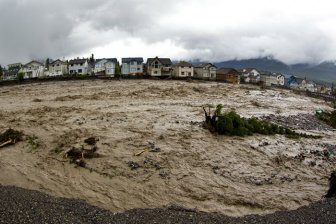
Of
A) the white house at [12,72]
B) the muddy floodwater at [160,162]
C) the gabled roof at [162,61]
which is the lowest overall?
the muddy floodwater at [160,162]

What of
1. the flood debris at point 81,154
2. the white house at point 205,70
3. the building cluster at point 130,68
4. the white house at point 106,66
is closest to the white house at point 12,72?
the building cluster at point 130,68

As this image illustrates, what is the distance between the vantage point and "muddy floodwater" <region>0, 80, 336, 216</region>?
2123 centimetres

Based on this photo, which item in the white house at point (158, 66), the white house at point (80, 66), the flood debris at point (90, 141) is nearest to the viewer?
the flood debris at point (90, 141)

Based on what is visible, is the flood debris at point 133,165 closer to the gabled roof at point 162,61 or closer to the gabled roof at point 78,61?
the gabled roof at point 162,61

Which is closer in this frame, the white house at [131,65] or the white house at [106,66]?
the white house at [131,65]

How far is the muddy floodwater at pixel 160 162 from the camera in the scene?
21234 mm

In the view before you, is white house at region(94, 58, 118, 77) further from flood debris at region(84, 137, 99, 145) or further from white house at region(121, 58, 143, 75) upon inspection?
flood debris at region(84, 137, 99, 145)

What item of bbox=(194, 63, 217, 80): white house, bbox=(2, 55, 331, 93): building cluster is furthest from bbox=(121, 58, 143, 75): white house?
bbox=(194, 63, 217, 80): white house

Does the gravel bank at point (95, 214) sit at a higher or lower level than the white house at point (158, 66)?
lower

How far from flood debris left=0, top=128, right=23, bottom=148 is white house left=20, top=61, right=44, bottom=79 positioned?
3639 inches

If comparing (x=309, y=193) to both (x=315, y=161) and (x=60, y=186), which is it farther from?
(x=60, y=186)

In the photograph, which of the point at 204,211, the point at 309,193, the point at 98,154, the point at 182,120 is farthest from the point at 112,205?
the point at 182,120

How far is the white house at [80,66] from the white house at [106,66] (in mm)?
2174

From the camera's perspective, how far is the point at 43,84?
6688cm
